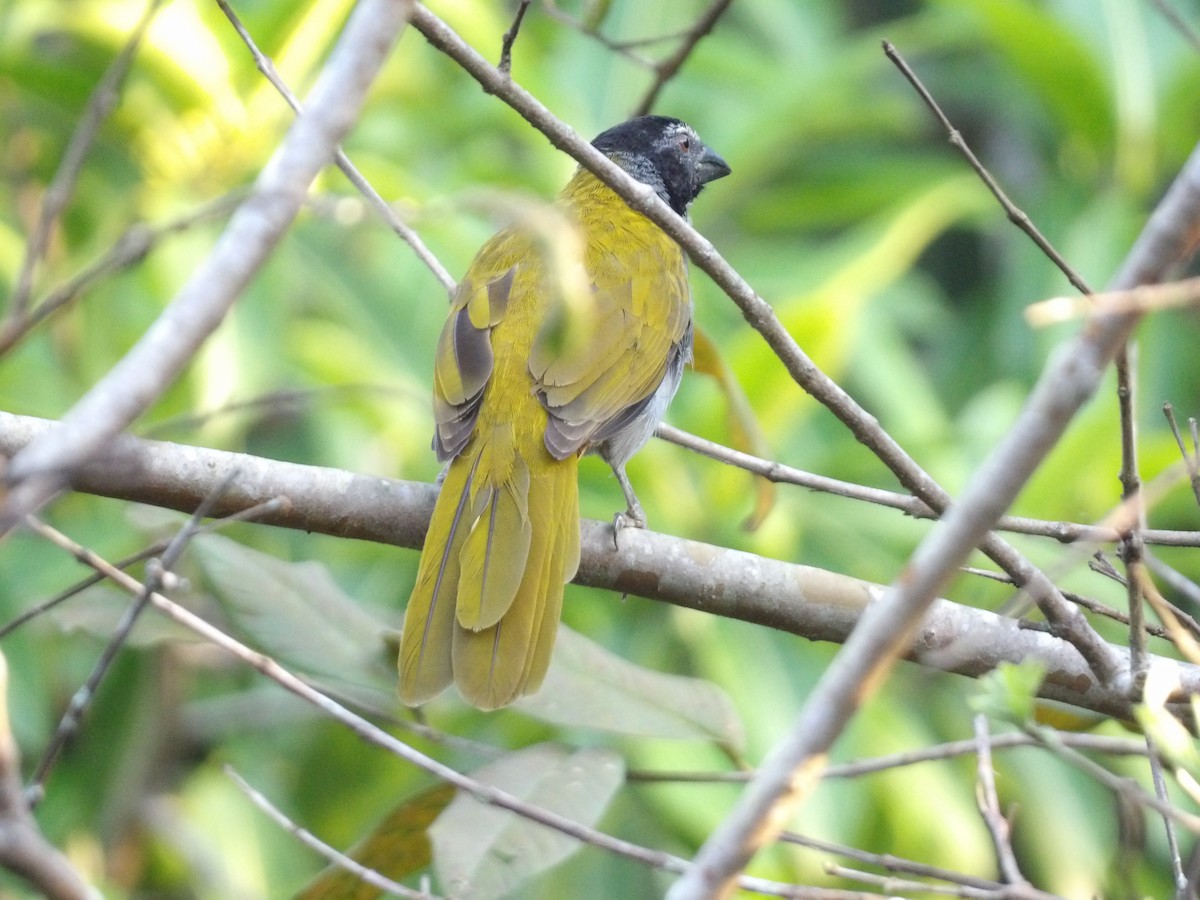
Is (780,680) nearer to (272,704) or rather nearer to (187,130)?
(272,704)

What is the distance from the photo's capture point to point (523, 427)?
337cm

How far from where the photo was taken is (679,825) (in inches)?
183

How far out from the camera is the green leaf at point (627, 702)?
274 centimetres

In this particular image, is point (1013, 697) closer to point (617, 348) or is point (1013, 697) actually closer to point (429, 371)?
point (617, 348)

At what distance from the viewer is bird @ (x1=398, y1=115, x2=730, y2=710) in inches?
114

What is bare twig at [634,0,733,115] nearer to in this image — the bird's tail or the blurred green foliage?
the blurred green foliage

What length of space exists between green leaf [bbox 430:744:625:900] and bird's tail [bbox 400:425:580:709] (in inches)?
7.3

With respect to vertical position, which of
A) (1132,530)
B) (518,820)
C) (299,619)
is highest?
(1132,530)

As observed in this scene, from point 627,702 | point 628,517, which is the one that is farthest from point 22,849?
point 628,517

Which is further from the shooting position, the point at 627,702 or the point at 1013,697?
the point at 627,702

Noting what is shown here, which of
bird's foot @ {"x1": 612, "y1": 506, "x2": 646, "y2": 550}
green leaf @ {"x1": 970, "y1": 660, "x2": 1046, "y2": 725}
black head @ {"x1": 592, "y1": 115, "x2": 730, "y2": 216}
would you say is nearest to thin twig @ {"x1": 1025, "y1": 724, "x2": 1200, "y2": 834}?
green leaf @ {"x1": 970, "y1": 660, "x2": 1046, "y2": 725}

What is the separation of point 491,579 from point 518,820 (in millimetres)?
688

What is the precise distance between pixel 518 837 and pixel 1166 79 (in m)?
5.95

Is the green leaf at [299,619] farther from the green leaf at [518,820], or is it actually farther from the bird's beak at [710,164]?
the bird's beak at [710,164]
